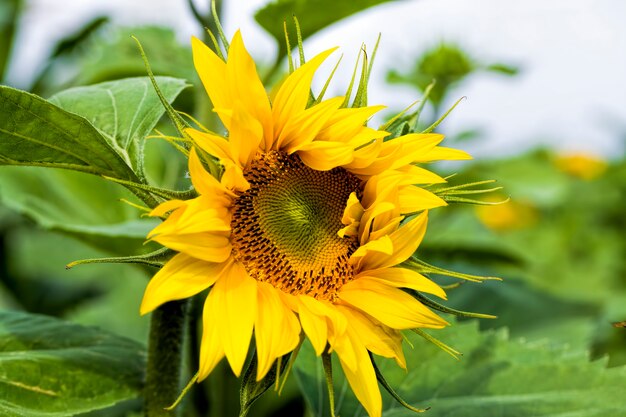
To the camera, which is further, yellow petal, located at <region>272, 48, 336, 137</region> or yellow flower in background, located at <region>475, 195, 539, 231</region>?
yellow flower in background, located at <region>475, 195, 539, 231</region>

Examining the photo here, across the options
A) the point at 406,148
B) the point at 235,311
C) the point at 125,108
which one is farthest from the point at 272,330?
the point at 125,108

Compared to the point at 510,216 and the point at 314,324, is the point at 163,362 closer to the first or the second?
the point at 314,324

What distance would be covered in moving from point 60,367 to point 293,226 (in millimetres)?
347

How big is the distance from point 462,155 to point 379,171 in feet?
0.31

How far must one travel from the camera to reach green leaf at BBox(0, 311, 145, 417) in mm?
968

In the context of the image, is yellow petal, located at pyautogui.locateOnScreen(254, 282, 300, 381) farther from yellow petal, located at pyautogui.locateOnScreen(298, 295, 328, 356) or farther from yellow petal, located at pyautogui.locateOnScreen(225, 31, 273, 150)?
yellow petal, located at pyautogui.locateOnScreen(225, 31, 273, 150)

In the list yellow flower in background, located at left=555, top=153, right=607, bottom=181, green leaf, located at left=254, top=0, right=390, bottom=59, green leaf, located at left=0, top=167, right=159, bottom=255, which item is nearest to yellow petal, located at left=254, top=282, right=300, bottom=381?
green leaf, located at left=0, top=167, right=159, bottom=255

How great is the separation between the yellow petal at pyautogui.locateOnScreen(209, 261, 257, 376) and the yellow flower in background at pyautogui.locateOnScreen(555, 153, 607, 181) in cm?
364

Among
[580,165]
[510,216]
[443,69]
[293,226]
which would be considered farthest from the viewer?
[580,165]

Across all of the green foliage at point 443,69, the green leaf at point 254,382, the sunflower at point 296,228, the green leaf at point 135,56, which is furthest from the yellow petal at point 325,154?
the green foliage at point 443,69

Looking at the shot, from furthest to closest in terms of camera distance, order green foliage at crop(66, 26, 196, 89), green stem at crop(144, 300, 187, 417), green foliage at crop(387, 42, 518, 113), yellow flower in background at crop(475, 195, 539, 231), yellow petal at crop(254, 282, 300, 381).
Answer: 1. yellow flower in background at crop(475, 195, 539, 231)
2. green foliage at crop(387, 42, 518, 113)
3. green foliage at crop(66, 26, 196, 89)
4. green stem at crop(144, 300, 187, 417)
5. yellow petal at crop(254, 282, 300, 381)

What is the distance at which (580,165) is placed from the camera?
4.44 m

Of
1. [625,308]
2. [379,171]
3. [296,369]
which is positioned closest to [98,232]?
[296,369]

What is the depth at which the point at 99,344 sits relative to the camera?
113 cm
